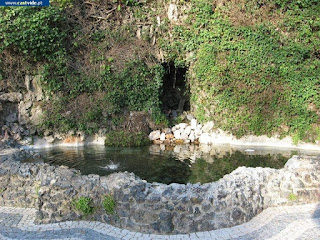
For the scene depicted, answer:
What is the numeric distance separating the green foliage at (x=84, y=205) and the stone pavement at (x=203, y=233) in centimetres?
22

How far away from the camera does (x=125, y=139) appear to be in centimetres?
1227

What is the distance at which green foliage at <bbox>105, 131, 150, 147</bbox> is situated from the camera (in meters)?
12.2

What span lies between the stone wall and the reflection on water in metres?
2.24

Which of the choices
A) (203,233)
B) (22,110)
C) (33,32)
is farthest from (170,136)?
(203,233)

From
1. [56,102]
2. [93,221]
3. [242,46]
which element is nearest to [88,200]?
[93,221]

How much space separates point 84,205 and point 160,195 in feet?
5.03

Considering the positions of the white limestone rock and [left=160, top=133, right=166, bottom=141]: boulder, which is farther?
the white limestone rock

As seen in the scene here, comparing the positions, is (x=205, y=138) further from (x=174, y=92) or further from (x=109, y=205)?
(x=109, y=205)

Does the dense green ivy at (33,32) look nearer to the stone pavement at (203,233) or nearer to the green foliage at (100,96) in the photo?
the green foliage at (100,96)

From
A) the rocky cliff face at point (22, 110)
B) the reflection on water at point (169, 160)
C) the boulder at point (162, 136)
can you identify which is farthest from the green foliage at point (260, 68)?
the rocky cliff face at point (22, 110)

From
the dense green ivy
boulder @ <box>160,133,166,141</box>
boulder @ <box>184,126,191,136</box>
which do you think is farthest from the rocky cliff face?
boulder @ <box>184,126,191,136</box>

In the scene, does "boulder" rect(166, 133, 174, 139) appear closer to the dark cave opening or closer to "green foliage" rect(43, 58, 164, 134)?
"green foliage" rect(43, 58, 164, 134)

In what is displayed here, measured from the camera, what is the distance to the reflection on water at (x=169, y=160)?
8.70 meters

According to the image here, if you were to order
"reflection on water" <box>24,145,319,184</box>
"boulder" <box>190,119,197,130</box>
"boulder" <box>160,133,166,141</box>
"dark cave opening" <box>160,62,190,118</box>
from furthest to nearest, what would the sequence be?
"dark cave opening" <box>160,62,190,118</box>, "boulder" <box>190,119,197,130</box>, "boulder" <box>160,133,166,141</box>, "reflection on water" <box>24,145,319,184</box>
